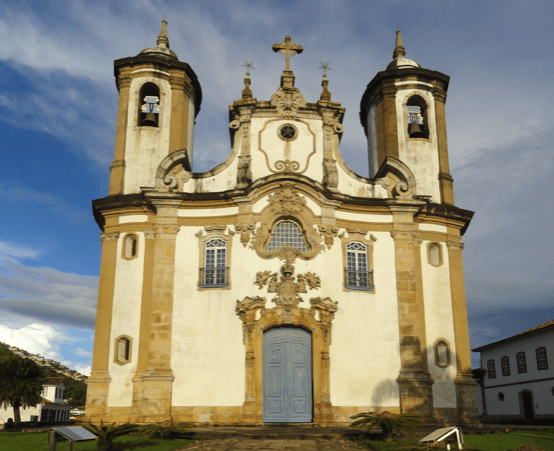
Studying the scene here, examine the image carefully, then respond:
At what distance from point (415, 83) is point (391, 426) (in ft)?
45.4

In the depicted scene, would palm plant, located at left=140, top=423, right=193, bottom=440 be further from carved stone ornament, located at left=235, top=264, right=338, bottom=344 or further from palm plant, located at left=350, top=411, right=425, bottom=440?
carved stone ornament, located at left=235, top=264, right=338, bottom=344

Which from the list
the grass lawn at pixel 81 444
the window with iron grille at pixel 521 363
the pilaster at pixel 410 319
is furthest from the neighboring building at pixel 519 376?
the grass lawn at pixel 81 444

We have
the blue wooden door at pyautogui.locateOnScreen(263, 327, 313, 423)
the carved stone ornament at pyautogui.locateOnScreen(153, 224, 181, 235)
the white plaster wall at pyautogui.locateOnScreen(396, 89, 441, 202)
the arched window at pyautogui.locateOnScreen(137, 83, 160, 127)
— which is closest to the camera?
the blue wooden door at pyautogui.locateOnScreen(263, 327, 313, 423)

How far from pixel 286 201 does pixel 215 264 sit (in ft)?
9.93

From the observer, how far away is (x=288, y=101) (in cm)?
1997

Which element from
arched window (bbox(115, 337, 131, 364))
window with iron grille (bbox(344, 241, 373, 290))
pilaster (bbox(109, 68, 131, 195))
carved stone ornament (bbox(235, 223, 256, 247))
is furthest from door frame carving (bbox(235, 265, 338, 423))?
pilaster (bbox(109, 68, 131, 195))

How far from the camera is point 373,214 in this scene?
62.0ft

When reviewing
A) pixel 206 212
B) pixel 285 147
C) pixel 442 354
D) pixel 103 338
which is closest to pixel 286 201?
pixel 285 147

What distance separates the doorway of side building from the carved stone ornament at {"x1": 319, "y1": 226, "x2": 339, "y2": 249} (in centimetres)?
1778

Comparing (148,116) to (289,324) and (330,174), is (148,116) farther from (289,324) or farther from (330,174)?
(289,324)

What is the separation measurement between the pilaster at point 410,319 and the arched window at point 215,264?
5.55 m

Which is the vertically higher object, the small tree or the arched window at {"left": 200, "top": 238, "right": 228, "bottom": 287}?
the arched window at {"left": 200, "top": 238, "right": 228, "bottom": 287}

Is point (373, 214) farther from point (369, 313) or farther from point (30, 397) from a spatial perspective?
point (30, 397)

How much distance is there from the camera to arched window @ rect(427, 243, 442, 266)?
19234 mm
